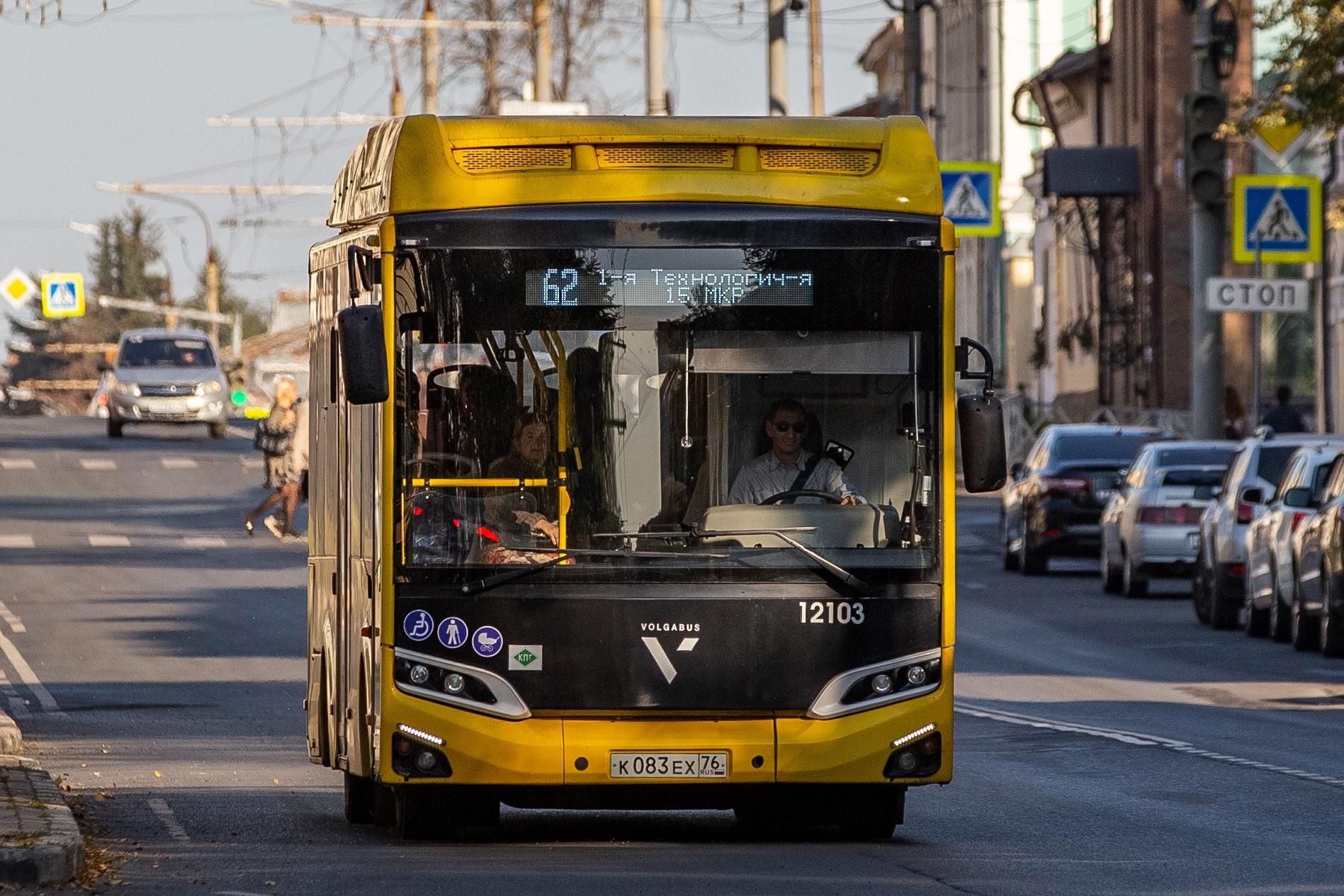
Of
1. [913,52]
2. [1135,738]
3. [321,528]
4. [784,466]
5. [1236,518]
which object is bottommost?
[1135,738]

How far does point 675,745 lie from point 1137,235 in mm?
45875

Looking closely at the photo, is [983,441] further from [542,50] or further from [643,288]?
[542,50]

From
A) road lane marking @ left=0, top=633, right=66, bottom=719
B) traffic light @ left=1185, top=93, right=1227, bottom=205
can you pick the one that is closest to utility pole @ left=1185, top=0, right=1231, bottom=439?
traffic light @ left=1185, top=93, right=1227, bottom=205

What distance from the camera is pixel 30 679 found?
2039cm

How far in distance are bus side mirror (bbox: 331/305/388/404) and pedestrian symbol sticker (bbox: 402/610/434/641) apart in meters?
0.79

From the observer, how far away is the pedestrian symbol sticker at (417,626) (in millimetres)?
10648

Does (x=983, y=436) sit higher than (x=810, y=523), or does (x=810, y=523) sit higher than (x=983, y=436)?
(x=983, y=436)

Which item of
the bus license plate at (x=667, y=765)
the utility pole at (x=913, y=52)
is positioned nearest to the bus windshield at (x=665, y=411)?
the bus license plate at (x=667, y=765)

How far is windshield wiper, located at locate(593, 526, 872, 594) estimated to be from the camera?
10.7 m

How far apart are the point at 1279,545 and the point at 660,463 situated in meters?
13.7

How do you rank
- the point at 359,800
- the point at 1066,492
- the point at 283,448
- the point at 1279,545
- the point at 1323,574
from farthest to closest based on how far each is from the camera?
the point at 283,448 < the point at 1066,492 < the point at 1279,545 < the point at 1323,574 < the point at 359,800

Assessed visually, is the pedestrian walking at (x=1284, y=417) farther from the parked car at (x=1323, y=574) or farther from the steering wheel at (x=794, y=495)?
the steering wheel at (x=794, y=495)

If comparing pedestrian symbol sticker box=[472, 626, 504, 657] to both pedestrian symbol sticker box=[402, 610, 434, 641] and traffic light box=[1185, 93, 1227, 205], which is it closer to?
pedestrian symbol sticker box=[402, 610, 434, 641]

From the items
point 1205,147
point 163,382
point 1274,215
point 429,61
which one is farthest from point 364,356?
point 429,61
